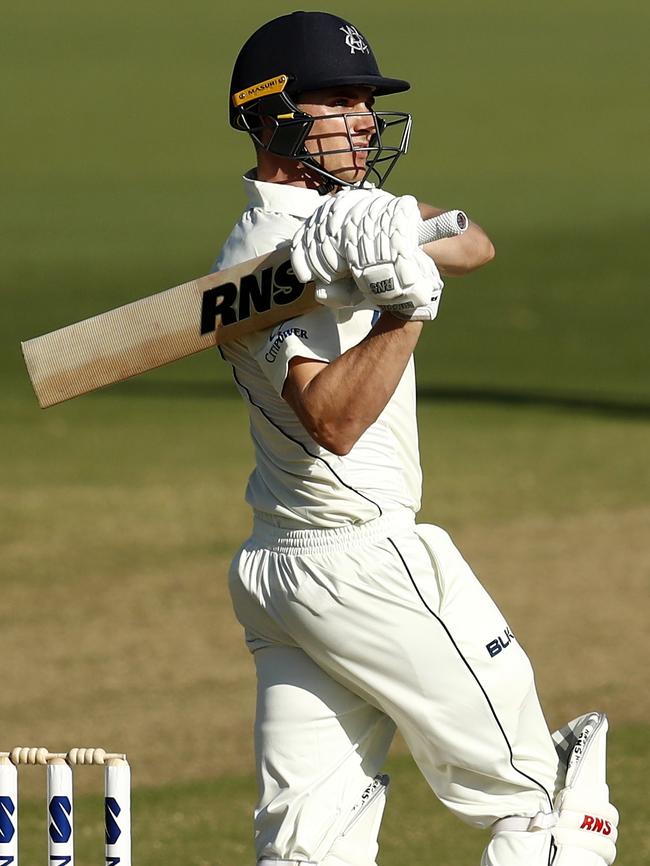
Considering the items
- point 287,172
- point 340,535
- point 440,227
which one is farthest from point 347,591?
point 287,172

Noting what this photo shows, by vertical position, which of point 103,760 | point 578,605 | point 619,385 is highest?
point 103,760

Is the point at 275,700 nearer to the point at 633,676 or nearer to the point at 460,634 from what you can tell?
the point at 460,634

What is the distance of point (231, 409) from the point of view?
13.3 metres

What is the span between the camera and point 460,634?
3.17 m

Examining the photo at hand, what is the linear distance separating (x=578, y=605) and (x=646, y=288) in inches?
429

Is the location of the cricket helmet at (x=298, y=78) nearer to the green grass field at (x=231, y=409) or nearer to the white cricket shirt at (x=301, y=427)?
the white cricket shirt at (x=301, y=427)

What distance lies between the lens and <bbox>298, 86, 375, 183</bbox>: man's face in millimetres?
3271

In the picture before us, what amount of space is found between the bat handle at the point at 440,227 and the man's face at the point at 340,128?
32 cm

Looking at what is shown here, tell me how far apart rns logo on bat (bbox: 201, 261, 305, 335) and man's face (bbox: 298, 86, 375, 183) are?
0.78 feet

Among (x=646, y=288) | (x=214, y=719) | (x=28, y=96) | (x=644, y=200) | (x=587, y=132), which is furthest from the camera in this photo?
(x=28, y=96)

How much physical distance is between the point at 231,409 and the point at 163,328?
9.99m

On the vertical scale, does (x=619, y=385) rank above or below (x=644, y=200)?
above

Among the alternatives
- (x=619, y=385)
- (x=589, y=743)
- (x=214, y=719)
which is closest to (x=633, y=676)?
(x=214, y=719)

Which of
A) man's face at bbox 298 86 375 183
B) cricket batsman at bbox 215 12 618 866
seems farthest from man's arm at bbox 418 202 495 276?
man's face at bbox 298 86 375 183
